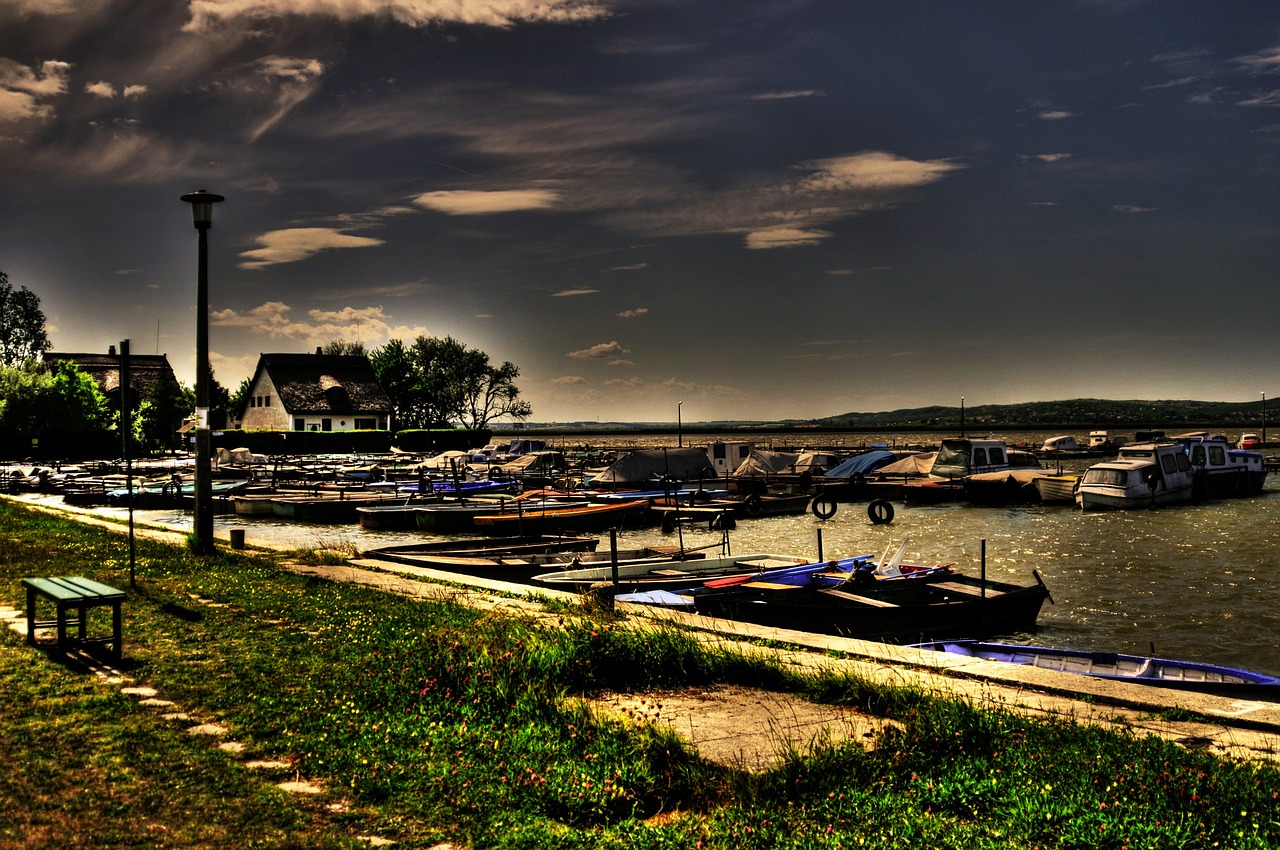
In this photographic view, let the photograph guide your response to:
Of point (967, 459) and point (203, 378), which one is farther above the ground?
point (203, 378)

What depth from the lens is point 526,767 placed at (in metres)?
7.07

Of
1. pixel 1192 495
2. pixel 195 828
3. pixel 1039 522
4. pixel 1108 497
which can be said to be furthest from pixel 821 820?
pixel 1192 495

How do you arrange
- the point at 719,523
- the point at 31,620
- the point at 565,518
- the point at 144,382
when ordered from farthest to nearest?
the point at 144,382
the point at 719,523
the point at 565,518
the point at 31,620

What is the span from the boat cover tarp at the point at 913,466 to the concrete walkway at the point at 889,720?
55.3 m

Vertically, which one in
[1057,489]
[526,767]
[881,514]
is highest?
[526,767]

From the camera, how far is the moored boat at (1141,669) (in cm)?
1214

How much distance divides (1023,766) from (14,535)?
79.9 feet

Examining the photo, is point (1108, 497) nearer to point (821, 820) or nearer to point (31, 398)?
point (821, 820)

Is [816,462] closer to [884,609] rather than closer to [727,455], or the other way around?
[727,455]

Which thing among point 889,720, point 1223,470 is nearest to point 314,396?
point 1223,470

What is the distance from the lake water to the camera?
21.4 m

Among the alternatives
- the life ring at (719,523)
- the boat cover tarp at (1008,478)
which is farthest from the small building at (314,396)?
the boat cover tarp at (1008,478)

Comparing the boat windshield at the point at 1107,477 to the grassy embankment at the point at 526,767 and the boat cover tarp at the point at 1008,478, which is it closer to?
the boat cover tarp at the point at 1008,478

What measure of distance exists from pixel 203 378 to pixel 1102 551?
30845mm
